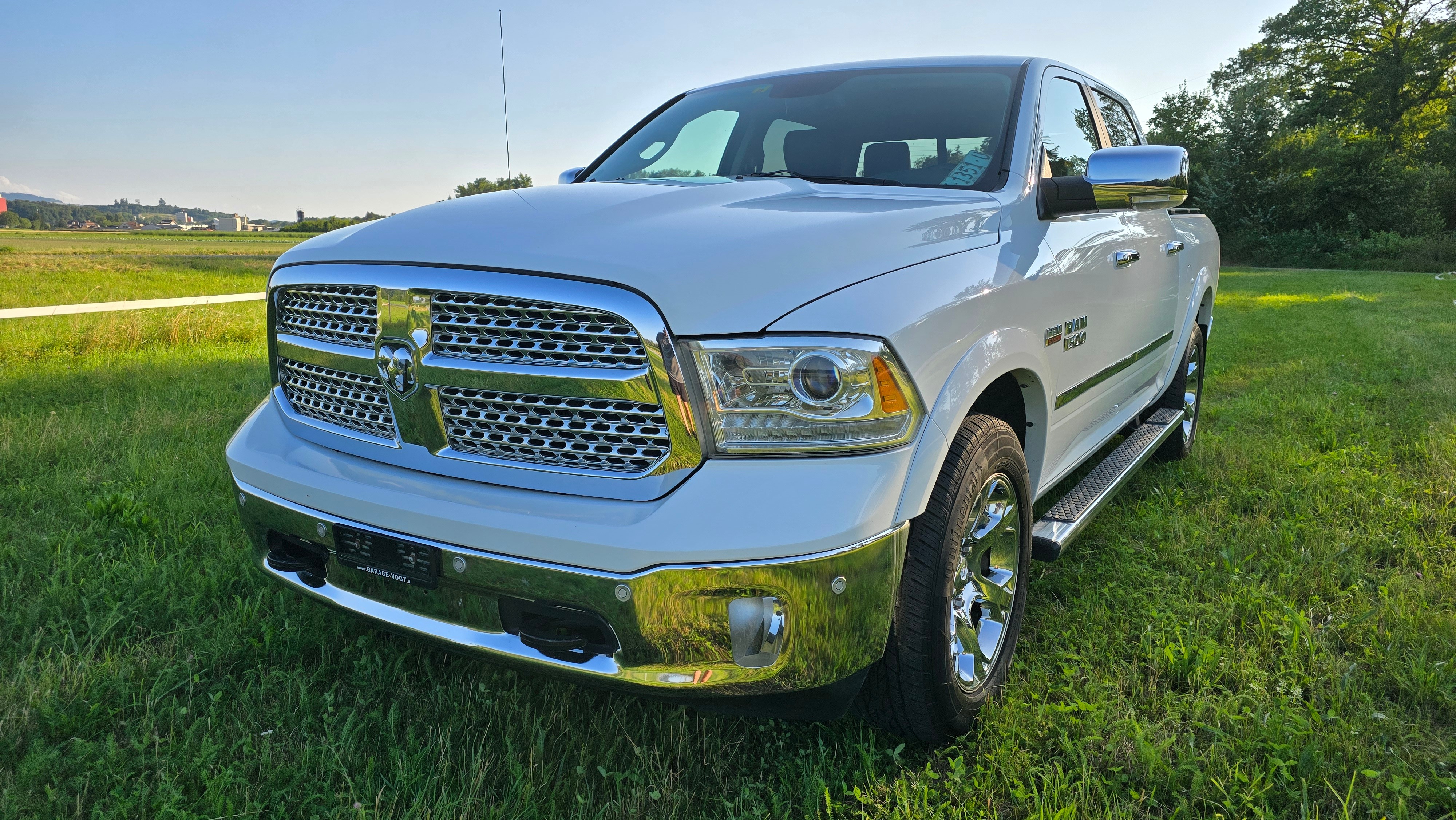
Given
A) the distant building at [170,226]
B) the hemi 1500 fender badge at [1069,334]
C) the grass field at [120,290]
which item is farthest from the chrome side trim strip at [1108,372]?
the distant building at [170,226]

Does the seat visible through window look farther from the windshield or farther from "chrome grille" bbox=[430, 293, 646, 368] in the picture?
"chrome grille" bbox=[430, 293, 646, 368]

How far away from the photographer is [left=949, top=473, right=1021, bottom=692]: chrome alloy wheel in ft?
7.06

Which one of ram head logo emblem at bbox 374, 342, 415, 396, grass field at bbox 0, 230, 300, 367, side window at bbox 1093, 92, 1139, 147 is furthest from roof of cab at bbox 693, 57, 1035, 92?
grass field at bbox 0, 230, 300, 367

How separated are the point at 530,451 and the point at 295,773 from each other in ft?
3.13

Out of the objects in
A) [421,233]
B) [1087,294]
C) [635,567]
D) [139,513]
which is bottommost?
[139,513]

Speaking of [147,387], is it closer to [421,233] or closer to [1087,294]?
[421,233]

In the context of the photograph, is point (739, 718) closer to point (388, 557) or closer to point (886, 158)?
point (388, 557)

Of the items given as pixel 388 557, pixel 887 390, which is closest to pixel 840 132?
pixel 887 390

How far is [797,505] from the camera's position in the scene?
1.62 metres

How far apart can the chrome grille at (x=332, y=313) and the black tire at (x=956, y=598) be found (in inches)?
49.6

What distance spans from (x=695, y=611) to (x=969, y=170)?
1701 mm

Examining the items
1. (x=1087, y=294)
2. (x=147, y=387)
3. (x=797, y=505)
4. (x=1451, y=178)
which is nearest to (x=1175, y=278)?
(x=1087, y=294)

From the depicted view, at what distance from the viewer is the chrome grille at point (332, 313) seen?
1.98m

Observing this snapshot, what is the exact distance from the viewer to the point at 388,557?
1.89 m
